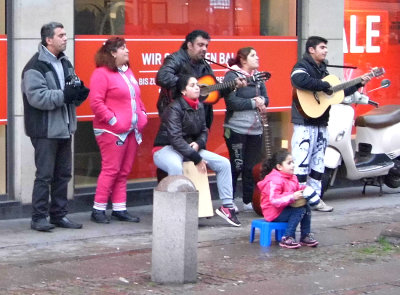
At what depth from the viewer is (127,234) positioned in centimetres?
939

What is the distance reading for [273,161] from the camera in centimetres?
900

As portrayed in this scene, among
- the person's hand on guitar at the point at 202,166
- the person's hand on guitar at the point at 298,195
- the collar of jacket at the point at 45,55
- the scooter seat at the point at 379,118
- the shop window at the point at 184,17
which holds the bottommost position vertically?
the person's hand on guitar at the point at 298,195

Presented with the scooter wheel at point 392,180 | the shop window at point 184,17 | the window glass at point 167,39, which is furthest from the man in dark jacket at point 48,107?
the scooter wheel at point 392,180

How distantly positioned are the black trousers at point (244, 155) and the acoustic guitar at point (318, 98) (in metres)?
0.62

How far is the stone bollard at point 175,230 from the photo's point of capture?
7.18 metres

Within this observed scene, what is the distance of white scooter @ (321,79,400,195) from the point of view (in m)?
11.3

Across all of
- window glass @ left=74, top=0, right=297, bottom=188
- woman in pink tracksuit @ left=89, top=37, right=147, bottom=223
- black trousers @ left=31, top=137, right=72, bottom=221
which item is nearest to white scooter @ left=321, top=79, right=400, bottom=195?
window glass @ left=74, top=0, right=297, bottom=188

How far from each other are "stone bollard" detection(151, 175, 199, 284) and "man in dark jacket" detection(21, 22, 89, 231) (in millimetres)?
2168

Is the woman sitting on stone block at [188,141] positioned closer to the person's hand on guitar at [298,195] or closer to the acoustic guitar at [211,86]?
the acoustic guitar at [211,86]

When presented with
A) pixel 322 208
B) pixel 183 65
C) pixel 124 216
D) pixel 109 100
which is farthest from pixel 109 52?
pixel 322 208

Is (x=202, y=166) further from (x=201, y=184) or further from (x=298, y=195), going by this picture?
(x=298, y=195)

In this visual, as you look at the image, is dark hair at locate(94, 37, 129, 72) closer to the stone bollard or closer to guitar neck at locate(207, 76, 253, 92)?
guitar neck at locate(207, 76, 253, 92)

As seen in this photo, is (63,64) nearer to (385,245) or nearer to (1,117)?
(1,117)

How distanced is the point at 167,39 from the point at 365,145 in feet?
9.81
